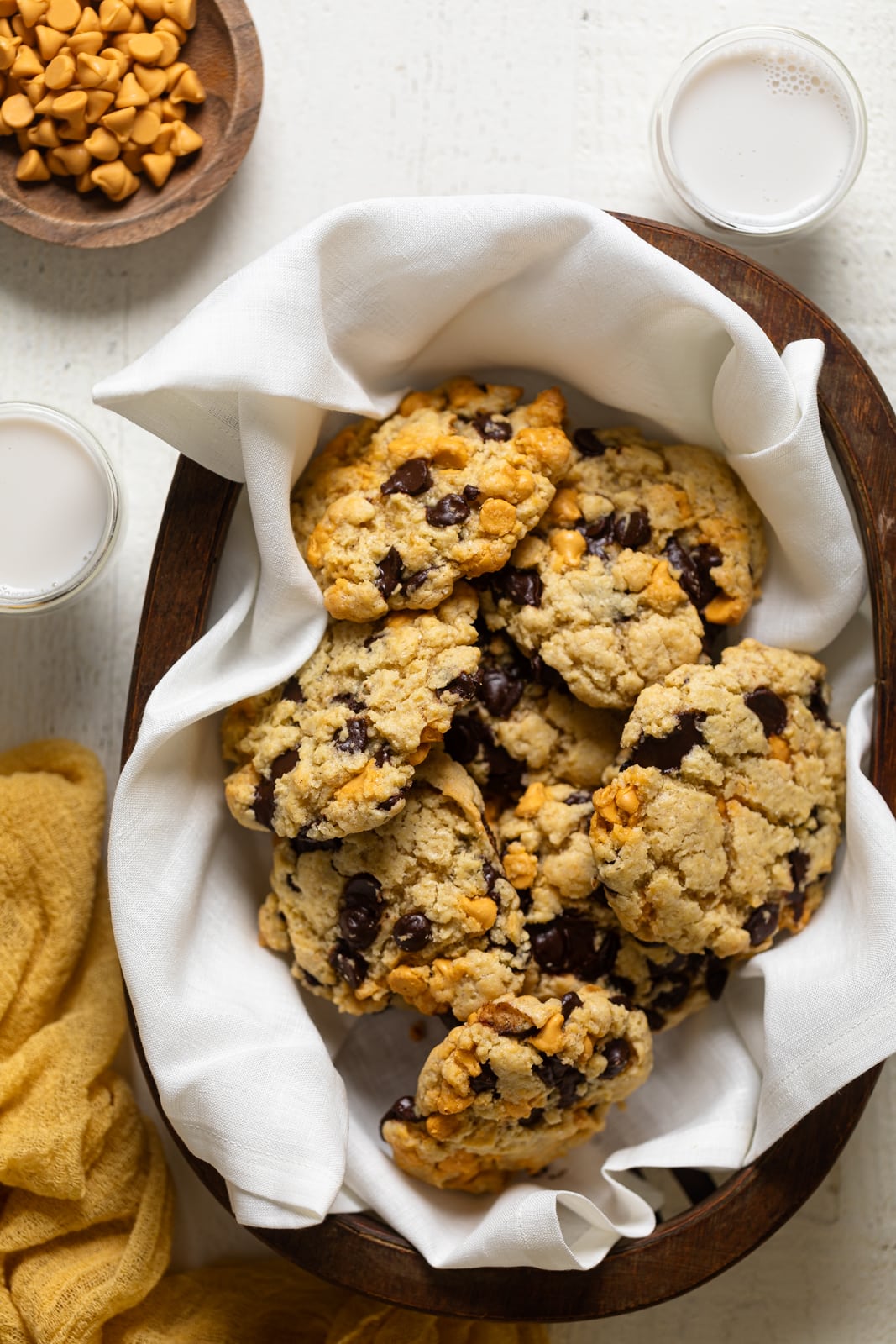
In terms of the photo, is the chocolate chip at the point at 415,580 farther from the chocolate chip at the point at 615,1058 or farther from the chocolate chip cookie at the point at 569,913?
the chocolate chip at the point at 615,1058

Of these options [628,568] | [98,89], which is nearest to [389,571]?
[628,568]

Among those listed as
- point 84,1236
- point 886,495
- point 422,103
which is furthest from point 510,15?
point 84,1236

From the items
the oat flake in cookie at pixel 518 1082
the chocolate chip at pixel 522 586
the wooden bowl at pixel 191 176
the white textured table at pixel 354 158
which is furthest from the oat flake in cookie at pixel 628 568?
the wooden bowl at pixel 191 176

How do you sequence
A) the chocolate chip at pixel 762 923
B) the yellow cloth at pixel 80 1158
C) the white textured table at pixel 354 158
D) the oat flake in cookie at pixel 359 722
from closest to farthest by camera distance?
1. the oat flake in cookie at pixel 359 722
2. the chocolate chip at pixel 762 923
3. the yellow cloth at pixel 80 1158
4. the white textured table at pixel 354 158

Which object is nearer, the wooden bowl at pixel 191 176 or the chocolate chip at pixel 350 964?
the chocolate chip at pixel 350 964

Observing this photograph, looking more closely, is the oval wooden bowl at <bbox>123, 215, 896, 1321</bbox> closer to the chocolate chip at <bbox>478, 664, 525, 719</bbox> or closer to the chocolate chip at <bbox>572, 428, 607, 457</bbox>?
the chocolate chip at <bbox>572, 428, 607, 457</bbox>

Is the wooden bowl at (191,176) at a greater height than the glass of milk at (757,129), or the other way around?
the glass of milk at (757,129)
